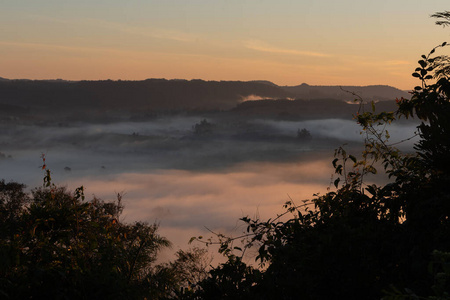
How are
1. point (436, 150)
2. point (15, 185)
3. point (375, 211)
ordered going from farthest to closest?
1. point (15, 185)
2. point (375, 211)
3. point (436, 150)

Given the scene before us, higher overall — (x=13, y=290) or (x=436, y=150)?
(x=436, y=150)

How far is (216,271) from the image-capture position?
841 cm

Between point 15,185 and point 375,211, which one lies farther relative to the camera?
point 15,185

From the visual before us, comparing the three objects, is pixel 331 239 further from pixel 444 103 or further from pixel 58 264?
pixel 58 264

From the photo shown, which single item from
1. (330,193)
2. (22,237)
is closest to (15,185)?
(22,237)

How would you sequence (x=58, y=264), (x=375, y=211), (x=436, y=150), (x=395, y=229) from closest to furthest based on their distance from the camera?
(x=436, y=150) → (x=395, y=229) → (x=375, y=211) → (x=58, y=264)

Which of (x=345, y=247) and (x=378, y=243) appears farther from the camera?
(x=378, y=243)

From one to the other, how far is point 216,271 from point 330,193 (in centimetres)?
284

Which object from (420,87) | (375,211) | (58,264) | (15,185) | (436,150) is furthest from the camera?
(15,185)

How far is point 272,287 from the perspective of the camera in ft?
25.0

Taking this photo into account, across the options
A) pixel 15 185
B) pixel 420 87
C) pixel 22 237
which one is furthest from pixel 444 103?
pixel 15 185

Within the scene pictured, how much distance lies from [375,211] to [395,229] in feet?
2.01

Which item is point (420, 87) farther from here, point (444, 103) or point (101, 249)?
point (101, 249)

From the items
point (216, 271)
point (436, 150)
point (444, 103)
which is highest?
point (444, 103)
